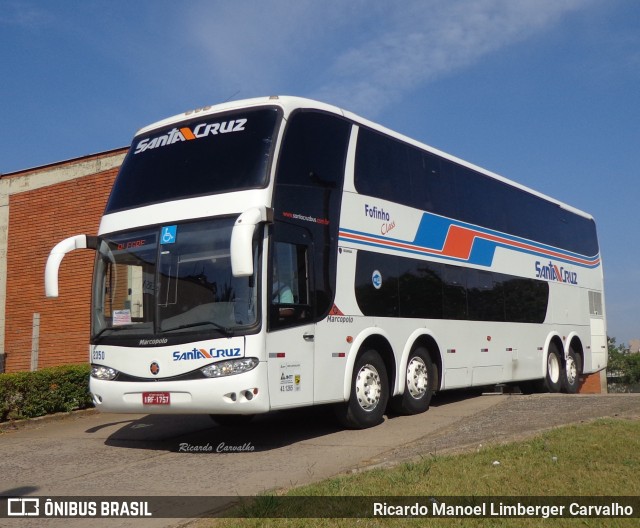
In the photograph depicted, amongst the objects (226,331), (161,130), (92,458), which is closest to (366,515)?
(226,331)

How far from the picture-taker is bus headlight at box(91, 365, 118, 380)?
945cm

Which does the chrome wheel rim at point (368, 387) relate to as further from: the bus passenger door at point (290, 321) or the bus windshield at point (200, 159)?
the bus windshield at point (200, 159)

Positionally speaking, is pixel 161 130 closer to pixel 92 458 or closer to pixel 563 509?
pixel 92 458

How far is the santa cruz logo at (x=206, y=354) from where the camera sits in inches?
342

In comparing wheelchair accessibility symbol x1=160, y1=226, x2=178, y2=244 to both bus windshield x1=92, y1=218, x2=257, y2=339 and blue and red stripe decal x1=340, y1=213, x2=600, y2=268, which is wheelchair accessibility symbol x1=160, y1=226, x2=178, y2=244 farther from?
blue and red stripe decal x1=340, y1=213, x2=600, y2=268

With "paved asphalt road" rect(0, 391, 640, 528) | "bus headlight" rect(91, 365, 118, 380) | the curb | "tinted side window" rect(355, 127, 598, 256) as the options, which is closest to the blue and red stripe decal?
"tinted side window" rect(355, 127, 598, 256)

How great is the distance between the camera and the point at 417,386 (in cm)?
1205

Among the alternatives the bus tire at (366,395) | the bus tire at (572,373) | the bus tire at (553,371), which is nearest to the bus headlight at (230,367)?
the bus tire at (366,395)

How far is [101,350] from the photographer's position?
9.62 m

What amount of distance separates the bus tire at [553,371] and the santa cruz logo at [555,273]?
1516 millimetres

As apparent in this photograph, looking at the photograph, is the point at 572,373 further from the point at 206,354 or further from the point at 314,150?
the point at 206,354

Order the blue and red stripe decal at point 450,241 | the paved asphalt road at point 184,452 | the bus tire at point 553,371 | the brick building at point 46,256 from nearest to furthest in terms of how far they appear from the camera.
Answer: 1. the paved asphalt road at point 184,452
2. the blue and red stripe decal at point 450,241
3. the bus tire at point 553,371
4. the brick building at point 46,256

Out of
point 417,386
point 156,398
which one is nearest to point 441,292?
point 417,386

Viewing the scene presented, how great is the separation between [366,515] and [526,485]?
1.48 meters
